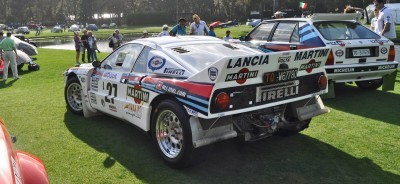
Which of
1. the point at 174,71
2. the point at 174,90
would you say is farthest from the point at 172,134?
the point at 174,71

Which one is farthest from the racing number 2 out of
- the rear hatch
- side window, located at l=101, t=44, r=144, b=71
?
the rear hatch

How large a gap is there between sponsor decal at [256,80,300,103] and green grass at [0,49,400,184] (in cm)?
82

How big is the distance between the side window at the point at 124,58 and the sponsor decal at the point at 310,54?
2.17 meters

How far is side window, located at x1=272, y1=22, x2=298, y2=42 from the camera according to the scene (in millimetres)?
7746

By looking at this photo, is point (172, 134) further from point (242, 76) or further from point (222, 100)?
point (242, 76)

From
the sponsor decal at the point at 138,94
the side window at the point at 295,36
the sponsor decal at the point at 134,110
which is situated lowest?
the sponsor decal at the point at 134,110

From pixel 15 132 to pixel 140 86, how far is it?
8.65 ft

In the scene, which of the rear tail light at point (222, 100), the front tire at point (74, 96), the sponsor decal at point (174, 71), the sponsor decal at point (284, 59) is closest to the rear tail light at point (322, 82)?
the sponsor decal at point (284, 59)

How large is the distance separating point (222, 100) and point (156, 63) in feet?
4.27

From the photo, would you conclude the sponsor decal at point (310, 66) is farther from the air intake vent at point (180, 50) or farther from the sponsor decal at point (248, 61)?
the air intake vent at point (180, 50)

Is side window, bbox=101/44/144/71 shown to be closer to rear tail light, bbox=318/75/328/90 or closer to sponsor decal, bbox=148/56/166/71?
sponsor decal, bbox=148/56/166/71

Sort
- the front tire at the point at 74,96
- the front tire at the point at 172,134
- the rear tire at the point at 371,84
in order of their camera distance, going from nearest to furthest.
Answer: the front tire at the point at 172,134
the front tire at the point at 74,96
the rear tire at the point at 371,84

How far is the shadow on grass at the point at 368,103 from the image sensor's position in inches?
250

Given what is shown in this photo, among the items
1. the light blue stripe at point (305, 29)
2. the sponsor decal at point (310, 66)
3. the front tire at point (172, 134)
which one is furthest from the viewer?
the light blue stripe at point (305, 29)
